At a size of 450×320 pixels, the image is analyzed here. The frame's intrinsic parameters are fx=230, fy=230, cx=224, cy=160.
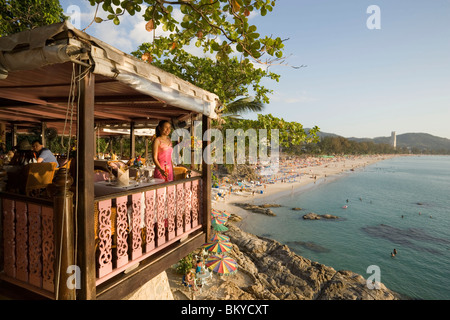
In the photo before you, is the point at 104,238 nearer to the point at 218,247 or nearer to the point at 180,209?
the point at 180,209

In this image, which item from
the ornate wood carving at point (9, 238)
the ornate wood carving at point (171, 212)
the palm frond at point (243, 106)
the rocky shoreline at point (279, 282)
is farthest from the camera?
the palm frond at point (243, 106)

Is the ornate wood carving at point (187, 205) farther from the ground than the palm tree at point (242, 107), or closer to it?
closer to it

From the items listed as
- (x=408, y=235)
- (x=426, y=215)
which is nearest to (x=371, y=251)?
(x=408, y=235)

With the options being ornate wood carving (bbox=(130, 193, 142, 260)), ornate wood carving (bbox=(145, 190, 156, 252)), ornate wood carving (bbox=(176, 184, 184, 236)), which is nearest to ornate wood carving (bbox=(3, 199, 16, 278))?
ornate wood carving (bbox=(130, 193, 142, 260))

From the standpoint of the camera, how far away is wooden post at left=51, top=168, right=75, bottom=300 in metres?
2.49

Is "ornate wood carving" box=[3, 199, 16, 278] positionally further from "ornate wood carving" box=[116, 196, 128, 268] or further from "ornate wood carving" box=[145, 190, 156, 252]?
"ornate wood carving" box=[145, 190, 156, 252]

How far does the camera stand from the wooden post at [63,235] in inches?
98.0

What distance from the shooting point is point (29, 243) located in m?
2.92

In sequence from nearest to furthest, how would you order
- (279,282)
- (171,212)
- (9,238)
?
(9,238) < (171,212) < (279,282)

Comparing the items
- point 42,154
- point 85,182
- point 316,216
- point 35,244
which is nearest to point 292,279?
point 42,154

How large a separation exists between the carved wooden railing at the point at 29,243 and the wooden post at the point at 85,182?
383mm

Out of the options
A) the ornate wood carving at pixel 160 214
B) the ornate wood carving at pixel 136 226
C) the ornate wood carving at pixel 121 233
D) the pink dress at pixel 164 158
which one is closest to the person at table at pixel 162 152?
the pink dress at pixel 164 158

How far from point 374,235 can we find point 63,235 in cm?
3538

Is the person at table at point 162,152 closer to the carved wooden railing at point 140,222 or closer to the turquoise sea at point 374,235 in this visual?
the carved wooden railing at point 140,222
